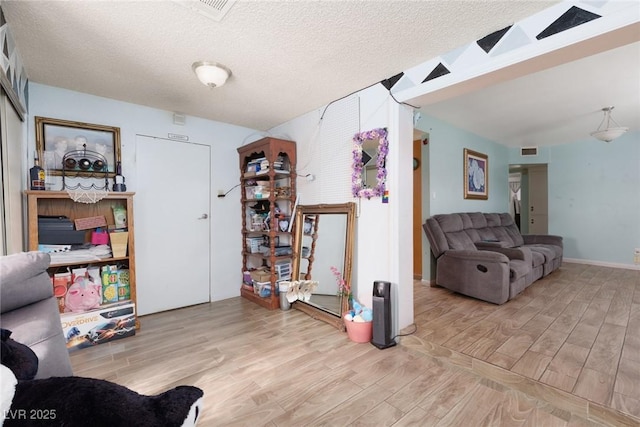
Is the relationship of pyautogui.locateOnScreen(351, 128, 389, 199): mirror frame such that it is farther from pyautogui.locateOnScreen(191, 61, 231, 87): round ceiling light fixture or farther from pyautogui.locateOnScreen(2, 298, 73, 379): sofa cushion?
pyautogui.locateOnScreen(2, 298, 73, 379): sofa cushion

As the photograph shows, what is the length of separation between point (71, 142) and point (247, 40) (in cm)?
205

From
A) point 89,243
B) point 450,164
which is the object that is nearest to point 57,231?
point 89,243

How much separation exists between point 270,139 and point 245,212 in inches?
42.5

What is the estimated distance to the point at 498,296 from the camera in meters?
3.05

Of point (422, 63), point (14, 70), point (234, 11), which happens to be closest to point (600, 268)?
point (422, 63)

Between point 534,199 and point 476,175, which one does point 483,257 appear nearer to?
point 476,175

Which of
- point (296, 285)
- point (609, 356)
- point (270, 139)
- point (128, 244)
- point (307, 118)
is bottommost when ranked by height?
point (609, 356)

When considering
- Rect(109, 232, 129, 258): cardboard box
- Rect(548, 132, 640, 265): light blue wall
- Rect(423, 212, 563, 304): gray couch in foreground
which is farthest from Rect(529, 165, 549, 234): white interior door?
Rect(109, 232, 129, 258): cardboard box

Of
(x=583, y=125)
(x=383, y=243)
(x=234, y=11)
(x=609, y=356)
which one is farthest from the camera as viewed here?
(x=583, y=125)

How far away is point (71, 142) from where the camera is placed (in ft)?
8.51

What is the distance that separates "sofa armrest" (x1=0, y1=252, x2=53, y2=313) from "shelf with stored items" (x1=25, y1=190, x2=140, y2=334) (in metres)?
1.51

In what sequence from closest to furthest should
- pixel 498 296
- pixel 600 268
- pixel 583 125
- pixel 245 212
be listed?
pixel 498 296, pixel 245 212, pixel 583 125, pixel 600 268

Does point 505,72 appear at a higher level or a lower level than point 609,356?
higher

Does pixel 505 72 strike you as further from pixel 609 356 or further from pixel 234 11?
pixel 609 356
